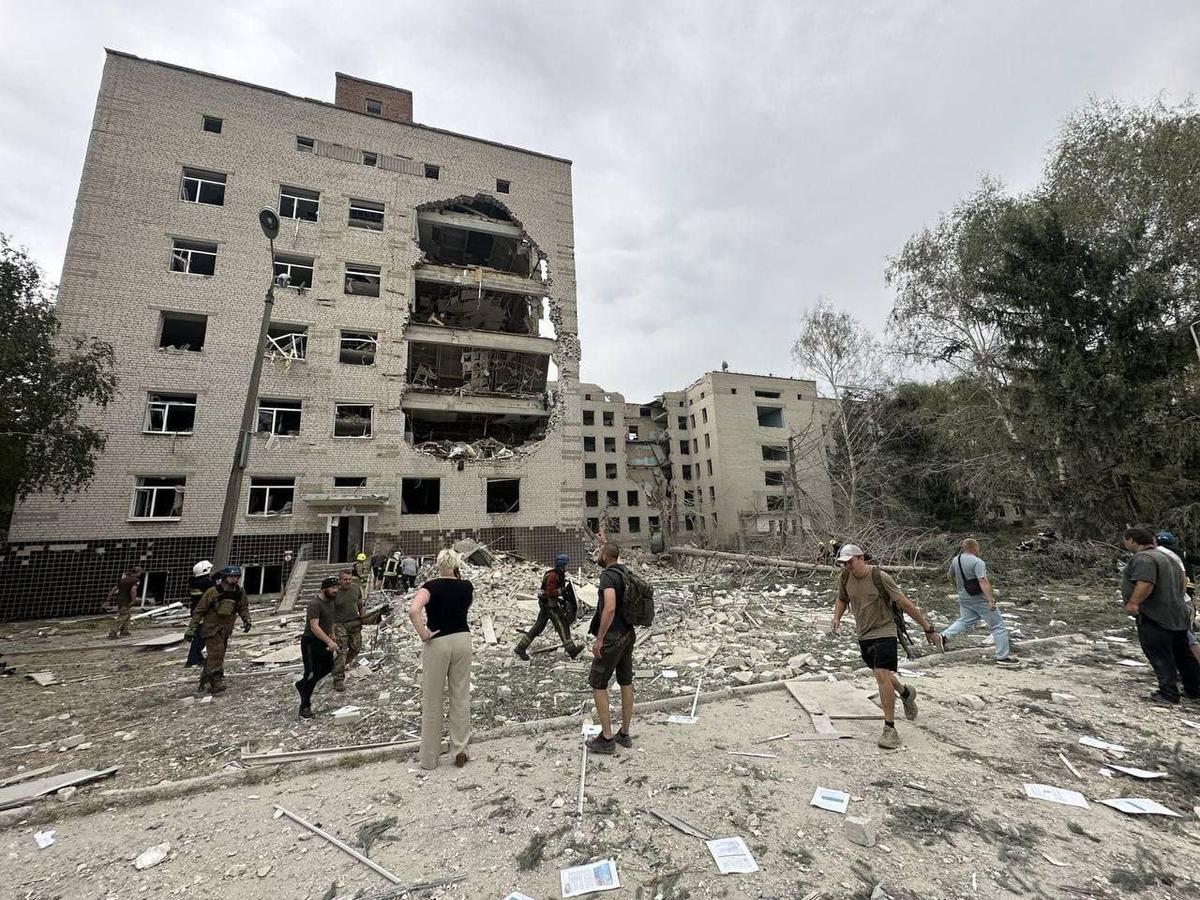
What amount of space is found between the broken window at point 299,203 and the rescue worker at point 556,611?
20.8 metres

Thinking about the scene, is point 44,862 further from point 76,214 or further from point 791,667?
point 76,214

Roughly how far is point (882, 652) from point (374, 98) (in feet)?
101

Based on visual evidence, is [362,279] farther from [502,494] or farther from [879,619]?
[879,619]

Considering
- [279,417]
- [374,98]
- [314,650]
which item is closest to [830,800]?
[314,650]

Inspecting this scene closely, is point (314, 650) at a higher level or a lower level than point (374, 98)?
lower

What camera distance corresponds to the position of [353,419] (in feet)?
63.1

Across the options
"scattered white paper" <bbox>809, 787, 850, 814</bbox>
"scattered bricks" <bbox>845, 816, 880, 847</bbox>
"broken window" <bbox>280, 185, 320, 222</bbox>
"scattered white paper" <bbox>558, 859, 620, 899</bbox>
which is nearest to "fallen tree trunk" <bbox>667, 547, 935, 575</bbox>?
"scattered white paper" <bbox>809, 787, 850, 814</bbox>

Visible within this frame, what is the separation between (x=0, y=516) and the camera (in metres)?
14.5

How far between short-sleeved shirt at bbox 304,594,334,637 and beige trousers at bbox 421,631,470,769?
2420 millimetres

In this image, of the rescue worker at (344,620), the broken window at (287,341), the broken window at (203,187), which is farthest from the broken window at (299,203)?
the rescue worker at (344,620)

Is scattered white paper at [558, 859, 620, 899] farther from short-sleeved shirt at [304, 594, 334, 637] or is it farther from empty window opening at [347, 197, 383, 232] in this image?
empty window opening at [347, 197, 383, 232]

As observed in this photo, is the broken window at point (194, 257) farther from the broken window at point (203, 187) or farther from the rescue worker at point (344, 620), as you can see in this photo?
the rescue worker at point (344, 620)

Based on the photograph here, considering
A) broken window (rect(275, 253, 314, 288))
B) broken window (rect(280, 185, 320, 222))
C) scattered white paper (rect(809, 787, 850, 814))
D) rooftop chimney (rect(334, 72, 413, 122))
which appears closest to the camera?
scattered white paper (rect(809, 787, 850, 814))

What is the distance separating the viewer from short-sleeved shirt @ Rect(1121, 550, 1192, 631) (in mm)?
4965
